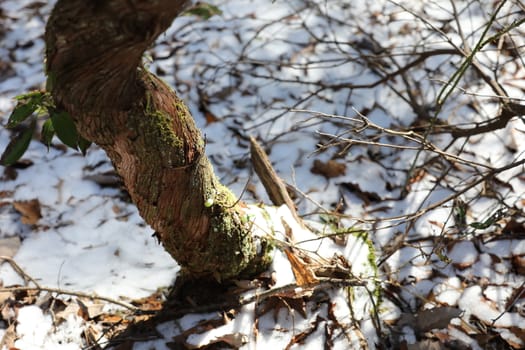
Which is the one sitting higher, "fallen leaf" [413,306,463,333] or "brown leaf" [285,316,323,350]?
"brown leaf" [285,316,323,350]

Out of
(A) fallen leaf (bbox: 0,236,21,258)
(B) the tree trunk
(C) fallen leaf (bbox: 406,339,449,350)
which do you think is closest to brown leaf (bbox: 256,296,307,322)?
(B) the tree trunk

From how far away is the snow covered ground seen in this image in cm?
176

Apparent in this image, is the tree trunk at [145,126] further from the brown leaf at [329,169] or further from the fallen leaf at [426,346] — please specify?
the brown leaf at [329,169]

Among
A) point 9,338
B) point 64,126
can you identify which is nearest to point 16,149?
point 64,126

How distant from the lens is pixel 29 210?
233 cm

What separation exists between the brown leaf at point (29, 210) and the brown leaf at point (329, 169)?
1313mm

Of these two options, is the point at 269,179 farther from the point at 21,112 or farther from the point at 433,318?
the point at 21,112

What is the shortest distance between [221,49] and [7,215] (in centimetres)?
159

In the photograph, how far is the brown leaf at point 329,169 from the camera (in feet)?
8.30

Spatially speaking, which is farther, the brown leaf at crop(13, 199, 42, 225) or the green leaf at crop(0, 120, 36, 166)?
the brown leaf at crop(13, 199, 42, 225)

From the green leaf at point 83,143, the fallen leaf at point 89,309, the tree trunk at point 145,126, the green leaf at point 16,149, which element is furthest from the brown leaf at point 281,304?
the green leaf at point 16,149

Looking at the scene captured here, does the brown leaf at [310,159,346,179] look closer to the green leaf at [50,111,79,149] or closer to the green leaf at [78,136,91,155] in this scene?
the green leaf at [78,136,91,155]

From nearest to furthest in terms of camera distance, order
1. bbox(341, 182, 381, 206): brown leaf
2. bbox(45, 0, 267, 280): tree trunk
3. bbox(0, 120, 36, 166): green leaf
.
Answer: bbox(45, 0, 267, 280): tree trunk, bbox(0, 120, 36, 166): green leaf, bbox(341, 182, 381, 206): brown leaf

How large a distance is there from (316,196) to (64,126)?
140 cm
